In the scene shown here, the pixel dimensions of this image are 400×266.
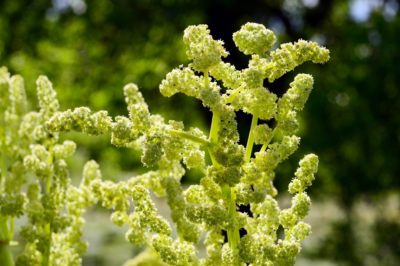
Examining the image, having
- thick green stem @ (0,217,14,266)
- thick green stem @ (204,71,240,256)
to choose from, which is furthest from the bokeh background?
thick green stem @ (204,71,240,256)

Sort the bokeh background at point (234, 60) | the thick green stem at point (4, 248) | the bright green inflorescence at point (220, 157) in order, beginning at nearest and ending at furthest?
the bright green inflorescence at point (220, 157) → the thick green stem at point (4, 248) → the bokeh background at point (234, 60)

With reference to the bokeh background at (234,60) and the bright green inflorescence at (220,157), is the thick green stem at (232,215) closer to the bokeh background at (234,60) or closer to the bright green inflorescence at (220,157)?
the bright green inflorescence at (220,157)

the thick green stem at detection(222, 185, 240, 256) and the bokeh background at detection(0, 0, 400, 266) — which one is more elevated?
the bokeh background at detection(0, 0, 400, 266)

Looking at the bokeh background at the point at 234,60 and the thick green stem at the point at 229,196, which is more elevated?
the bokeh background at the point at 234,60

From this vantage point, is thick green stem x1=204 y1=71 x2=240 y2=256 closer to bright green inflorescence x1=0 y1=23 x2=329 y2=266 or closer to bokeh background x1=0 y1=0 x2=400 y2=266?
bright green inflorescence x1=0 y1=23 x2=329 y2=266

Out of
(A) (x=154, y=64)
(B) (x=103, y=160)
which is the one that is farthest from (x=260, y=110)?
(B) (x=103, y=160)

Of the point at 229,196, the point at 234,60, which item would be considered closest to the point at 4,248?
the point at 229,196

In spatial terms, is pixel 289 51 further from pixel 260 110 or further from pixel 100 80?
pixel 100 80

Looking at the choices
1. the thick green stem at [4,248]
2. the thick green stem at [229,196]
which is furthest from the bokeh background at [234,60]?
the thick green stem at [229,196]

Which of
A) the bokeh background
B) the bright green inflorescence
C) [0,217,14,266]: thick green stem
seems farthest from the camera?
the bokeh background
